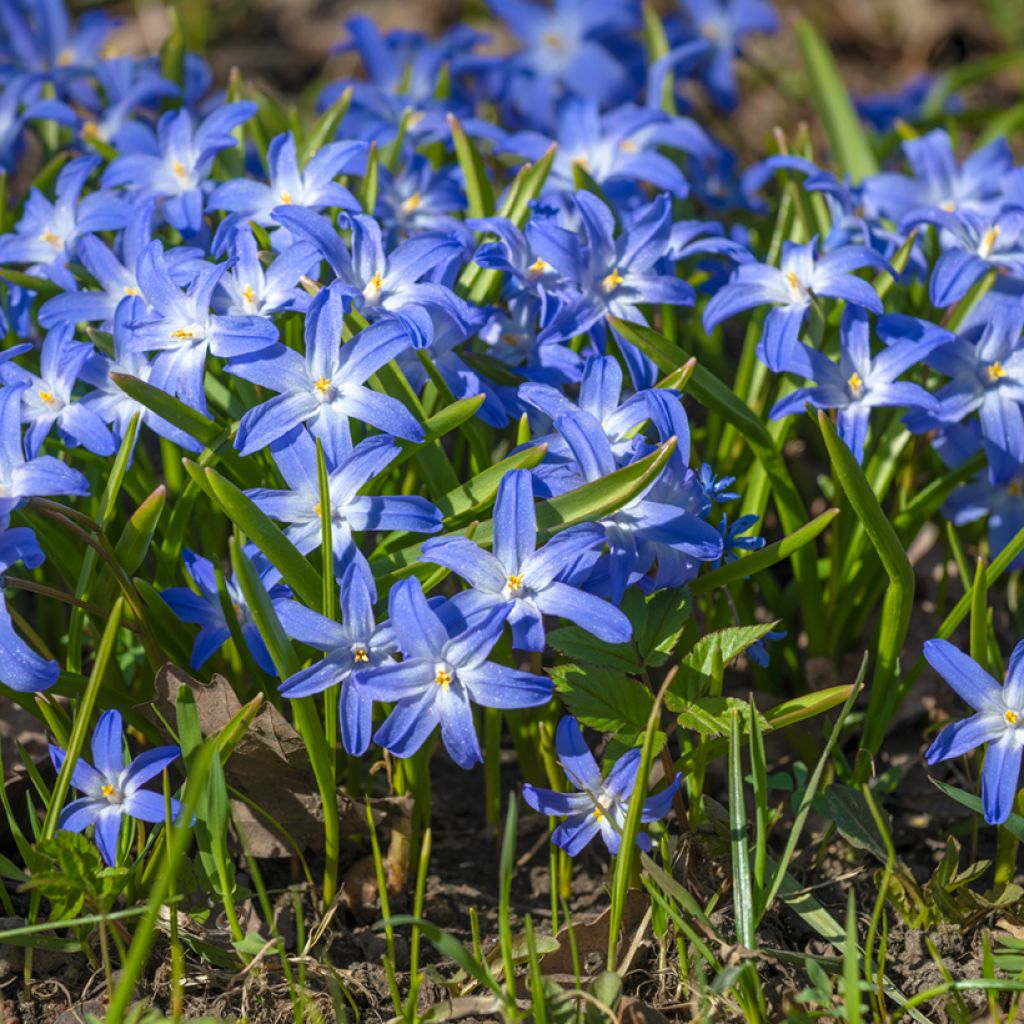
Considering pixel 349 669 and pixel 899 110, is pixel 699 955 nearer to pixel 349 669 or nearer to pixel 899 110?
pixel 349 669

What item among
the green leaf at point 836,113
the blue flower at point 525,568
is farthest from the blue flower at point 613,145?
the blue flower at point 525,568

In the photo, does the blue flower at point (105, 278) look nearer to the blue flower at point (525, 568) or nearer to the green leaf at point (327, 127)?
the green leaf at point (327, 127)

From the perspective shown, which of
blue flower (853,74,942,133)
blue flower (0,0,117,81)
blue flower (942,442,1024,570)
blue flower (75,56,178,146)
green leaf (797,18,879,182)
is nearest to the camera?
blue flower (942,442,1024,570)

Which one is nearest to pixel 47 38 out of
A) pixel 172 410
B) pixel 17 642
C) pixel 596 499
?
pixel 172 410

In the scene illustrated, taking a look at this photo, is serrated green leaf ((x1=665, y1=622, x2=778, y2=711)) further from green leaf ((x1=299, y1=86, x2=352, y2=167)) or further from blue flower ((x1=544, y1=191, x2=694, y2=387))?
green leaf ((x1=299, y1=86, x2=352, y2=167))

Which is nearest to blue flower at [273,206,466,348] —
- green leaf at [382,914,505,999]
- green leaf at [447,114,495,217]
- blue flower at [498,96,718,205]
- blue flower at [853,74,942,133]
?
green leaf at [447,114,495,217]

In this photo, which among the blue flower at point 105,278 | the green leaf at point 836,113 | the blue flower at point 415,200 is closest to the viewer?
the blue flower at point 105,278

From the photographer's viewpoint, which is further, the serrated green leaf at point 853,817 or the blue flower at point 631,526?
the serrated green leaf at point 853,817
